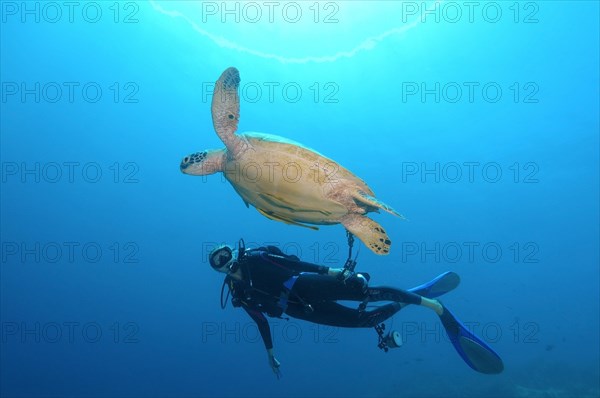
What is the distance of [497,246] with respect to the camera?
38.4 m

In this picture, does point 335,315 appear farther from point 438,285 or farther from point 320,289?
point 438,285

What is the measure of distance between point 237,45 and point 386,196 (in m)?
20.0

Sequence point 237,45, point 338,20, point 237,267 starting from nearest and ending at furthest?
point 237,267 < point 338,20 < point 237,45

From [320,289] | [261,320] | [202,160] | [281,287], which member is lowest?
[261,320]

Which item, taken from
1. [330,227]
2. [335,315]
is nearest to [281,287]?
[335,315]

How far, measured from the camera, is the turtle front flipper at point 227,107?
17.7 feet

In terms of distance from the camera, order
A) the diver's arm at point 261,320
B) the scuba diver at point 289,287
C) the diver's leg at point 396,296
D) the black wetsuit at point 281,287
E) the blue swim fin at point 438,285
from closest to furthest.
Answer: the scuba diver at point 289,287 < the black wetsuit at point 281,287 < the diver's arm at point 261,320 < the diver's leg at point 396,296 < the blue swim fin at point 438,285

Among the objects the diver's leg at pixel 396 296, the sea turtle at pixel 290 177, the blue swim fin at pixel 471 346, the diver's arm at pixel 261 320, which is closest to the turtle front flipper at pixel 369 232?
the sea turtle at pixel 290 177

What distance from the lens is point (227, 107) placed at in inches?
220

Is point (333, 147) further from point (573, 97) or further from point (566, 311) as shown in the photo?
point (566, 311)

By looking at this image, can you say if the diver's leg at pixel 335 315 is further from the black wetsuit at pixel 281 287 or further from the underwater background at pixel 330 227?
the underwater background at pixel 330 227

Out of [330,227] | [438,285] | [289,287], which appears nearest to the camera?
[289,287]

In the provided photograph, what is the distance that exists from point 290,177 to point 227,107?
55.9 inches

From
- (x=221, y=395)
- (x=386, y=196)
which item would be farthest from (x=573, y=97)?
(x=221, y=395)
